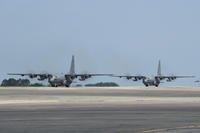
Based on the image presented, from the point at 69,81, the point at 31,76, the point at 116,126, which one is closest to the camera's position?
the point at 116,126

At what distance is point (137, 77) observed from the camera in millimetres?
166000

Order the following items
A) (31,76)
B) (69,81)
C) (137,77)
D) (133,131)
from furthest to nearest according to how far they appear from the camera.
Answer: (137,77)
(31,76)
(69,81)
(133,131)

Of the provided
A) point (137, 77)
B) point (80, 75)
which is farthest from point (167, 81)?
point (80, 75)

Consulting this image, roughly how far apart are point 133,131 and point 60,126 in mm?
3765

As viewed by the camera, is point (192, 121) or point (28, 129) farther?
point (192, 121)

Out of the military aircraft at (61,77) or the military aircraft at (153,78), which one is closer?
the military aircraft at (61,77)

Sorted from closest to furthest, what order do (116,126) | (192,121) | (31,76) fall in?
(116,126), (192,121), (31,76)

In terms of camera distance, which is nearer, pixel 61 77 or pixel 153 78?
pixel 61 77

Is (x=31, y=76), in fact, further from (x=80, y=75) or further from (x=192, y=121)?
(x=192, y=121)

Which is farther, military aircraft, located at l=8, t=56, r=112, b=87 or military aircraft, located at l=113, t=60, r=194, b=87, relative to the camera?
military aircraft, located at l=113, t=60, r=194, b=87

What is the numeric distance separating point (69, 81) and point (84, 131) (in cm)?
11280

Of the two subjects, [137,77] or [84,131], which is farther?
[137,77]

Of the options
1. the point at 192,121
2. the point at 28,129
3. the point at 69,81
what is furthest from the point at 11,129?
the point at 69,81

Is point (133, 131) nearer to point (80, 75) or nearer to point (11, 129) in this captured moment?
point (11, 129)
